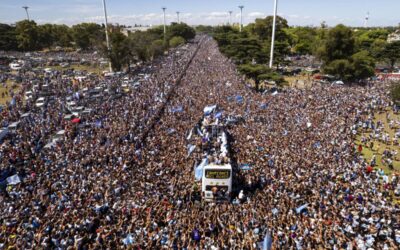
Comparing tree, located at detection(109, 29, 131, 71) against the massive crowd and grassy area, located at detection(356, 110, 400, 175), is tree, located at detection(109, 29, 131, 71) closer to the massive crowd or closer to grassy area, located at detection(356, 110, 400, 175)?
the massive crowd

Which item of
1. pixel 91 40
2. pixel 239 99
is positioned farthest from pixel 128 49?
pixel 239 99

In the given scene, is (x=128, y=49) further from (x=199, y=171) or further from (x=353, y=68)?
(x=199, y=171)

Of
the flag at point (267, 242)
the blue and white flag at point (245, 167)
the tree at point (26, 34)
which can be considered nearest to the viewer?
the flag at point (267, 242)

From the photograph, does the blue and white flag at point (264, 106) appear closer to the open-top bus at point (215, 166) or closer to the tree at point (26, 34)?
the open-top bus at point (215, 166)

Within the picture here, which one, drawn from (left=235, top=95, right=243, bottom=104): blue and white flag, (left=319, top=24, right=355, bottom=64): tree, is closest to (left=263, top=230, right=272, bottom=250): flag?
(left=235, top=95, right=243, bottom=104): blue and white flag

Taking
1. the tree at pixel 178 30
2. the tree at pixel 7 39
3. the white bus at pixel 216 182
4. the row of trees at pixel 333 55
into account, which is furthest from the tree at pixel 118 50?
the tree at pixel 178 30
